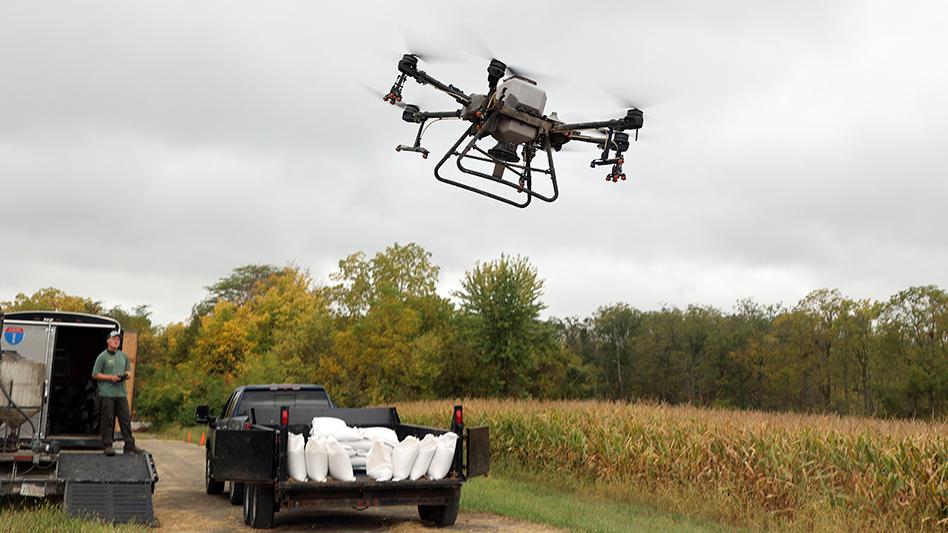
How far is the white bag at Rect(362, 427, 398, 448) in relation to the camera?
1125cm

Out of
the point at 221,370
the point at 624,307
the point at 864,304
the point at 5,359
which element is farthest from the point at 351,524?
the point at 624,307

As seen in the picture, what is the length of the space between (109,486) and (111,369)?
2025 millimetres

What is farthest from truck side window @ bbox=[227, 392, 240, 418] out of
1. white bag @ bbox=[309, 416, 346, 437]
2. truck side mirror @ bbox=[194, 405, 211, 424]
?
white bag @ bbox=[309, 416, 346, 437]

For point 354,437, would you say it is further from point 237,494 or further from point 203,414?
point 203,414

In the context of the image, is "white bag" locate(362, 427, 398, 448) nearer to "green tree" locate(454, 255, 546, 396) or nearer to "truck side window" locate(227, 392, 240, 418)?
"truck side window" locate(227, 392, 240, 418)

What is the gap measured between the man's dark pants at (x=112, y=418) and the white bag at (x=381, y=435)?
3783mm

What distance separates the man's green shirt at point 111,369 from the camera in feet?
41.1

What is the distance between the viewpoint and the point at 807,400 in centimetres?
7100

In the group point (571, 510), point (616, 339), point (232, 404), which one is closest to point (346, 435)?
point (571, 510)

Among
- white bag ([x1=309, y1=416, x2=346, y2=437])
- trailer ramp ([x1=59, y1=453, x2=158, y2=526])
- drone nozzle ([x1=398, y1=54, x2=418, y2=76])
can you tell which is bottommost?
trailer ramp ([x1=59, y1=453, x2=158, y2=526])

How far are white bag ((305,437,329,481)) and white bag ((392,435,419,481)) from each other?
905mm

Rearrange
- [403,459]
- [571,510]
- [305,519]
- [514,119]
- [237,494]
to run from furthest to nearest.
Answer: [237,494] → [571,510] → [305,519] → [514,119] → [403,459]

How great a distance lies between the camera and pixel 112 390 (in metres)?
12.6

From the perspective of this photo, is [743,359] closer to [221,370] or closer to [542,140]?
[221,370]
